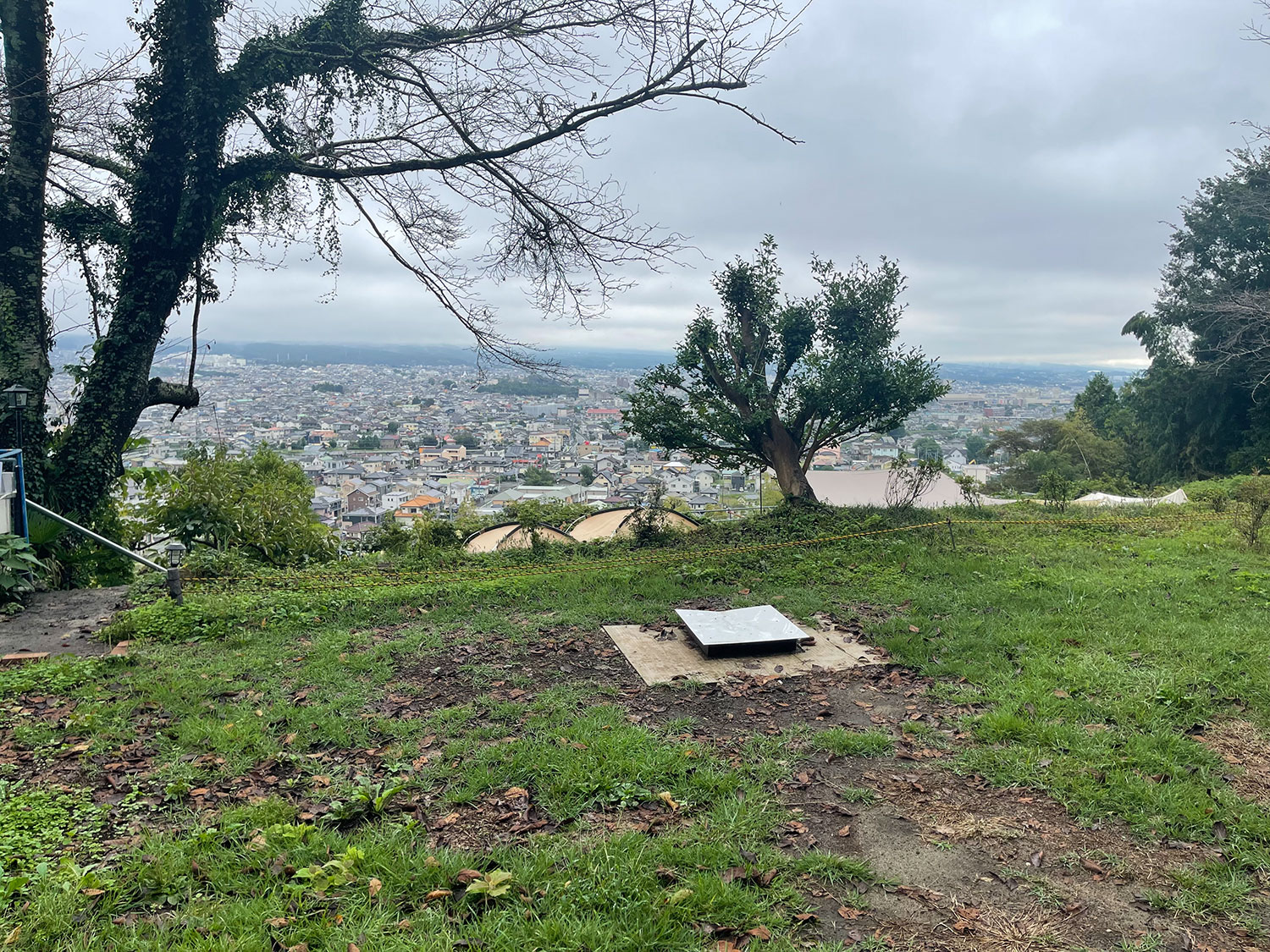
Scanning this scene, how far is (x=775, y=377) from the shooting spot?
39.5ft

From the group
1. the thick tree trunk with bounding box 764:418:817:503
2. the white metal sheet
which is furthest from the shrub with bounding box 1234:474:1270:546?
the white metal sheet

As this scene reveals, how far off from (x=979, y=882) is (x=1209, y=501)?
12.8 m

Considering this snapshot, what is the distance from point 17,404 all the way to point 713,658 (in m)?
7.33

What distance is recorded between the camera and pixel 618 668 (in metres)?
4.96

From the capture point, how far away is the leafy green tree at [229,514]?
8.80 m

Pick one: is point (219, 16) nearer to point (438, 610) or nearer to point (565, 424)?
point (438, 610)

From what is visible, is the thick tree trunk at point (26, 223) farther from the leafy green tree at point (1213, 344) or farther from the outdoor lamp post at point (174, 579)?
the leafy green tree at point (1213, 344)

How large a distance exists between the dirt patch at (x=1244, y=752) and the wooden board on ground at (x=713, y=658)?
185 cm

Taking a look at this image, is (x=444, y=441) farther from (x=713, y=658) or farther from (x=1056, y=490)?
(x=713, y=658)

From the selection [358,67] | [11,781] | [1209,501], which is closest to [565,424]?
[358,67]

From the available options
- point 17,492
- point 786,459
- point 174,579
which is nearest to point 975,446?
point 786,459

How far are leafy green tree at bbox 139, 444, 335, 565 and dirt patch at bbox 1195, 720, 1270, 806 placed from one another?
8834 millimetres

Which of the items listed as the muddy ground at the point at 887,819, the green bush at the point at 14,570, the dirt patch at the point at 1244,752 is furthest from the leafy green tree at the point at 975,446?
the green bush at the point at 14,570

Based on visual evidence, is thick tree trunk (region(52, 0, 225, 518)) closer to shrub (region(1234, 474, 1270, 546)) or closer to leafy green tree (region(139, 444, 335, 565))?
leafy green tree (region(139, 444, 335, 565))
